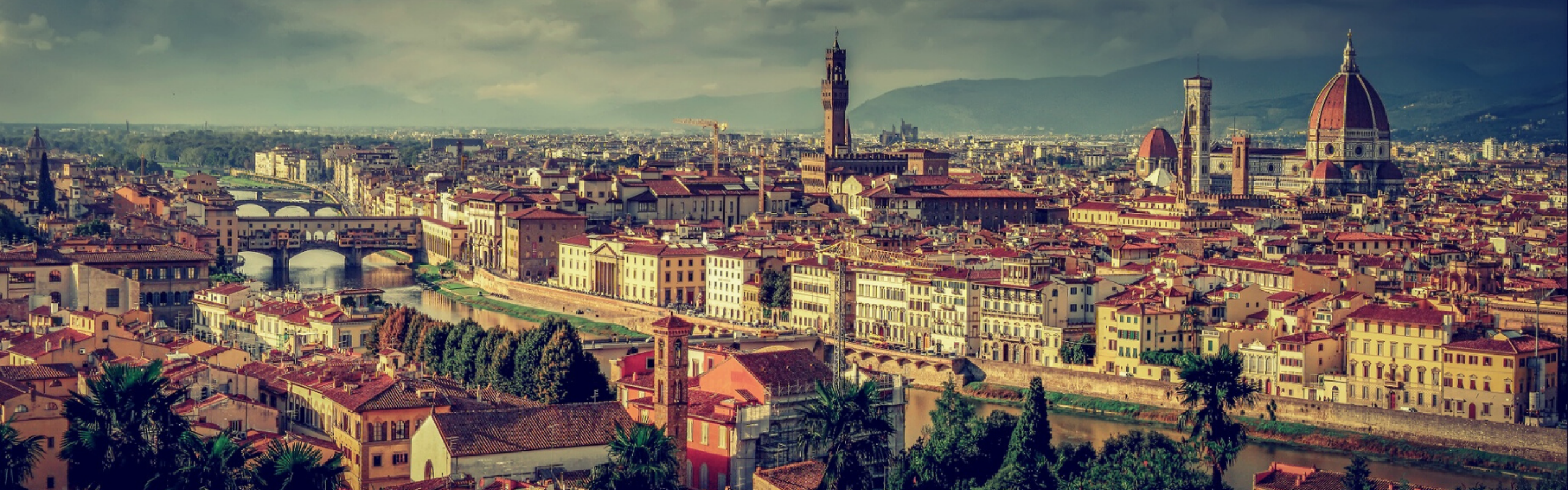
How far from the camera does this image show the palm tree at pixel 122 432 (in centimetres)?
1548

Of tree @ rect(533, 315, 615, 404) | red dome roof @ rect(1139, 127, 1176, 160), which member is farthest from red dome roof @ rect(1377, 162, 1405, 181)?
tree @ rect(533, 315, 615, 404)

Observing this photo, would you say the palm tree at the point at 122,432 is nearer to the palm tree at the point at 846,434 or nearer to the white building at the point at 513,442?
the white building at the point at 513,442

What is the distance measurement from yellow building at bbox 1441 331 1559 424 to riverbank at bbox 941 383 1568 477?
751 millimetres

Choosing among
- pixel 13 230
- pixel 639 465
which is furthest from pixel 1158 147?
pixel 639 465

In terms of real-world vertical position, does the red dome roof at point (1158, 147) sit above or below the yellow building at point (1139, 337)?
above

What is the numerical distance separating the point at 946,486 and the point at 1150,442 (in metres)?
3.18

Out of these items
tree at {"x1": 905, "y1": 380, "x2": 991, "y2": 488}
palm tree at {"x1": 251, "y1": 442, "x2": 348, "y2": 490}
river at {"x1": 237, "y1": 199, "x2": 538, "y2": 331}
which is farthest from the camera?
river at {"x1": 237, "y1": 199, "x2": 538, "y2": 331}

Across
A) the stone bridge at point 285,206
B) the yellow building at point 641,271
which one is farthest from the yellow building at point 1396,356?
the stone bridge at point 285,206

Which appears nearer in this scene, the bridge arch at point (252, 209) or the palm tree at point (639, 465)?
the palm tree at point (639, 465)

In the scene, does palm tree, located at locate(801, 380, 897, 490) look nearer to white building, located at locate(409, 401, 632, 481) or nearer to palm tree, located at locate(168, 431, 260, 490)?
white building, located at locate(409, 401, 632, 481)

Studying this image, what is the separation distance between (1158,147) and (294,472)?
6072 centimetres

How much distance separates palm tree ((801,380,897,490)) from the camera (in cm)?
1620

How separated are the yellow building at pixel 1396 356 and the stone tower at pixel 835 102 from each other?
36322 millimetres

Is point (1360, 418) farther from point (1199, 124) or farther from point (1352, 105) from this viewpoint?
point (1199, 124)
